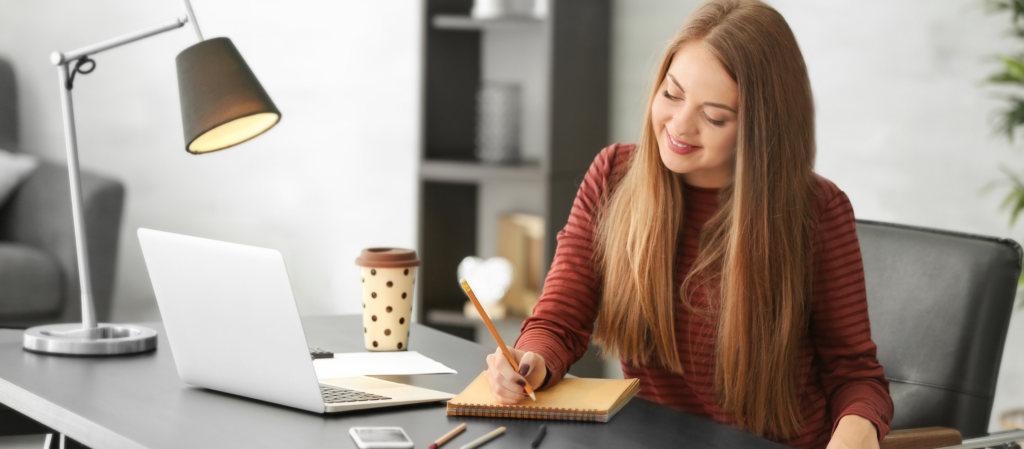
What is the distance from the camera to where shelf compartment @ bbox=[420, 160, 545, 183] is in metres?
2.58

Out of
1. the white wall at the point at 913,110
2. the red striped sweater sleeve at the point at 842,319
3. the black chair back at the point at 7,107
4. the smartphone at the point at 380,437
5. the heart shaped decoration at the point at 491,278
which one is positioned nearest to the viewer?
the smartphone at the point at 380,437

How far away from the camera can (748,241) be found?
4.09 feet

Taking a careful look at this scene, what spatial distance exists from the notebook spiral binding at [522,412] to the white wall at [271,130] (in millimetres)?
2156

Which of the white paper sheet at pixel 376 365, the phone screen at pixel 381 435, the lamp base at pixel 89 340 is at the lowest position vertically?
the white paper sheet at pixel 376 365

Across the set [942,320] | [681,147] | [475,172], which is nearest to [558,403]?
[681,147]

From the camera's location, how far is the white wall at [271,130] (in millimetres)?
3117

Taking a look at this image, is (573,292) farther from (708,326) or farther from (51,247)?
(51,247)

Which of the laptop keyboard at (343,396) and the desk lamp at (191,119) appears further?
the desk lamp at (191,119)

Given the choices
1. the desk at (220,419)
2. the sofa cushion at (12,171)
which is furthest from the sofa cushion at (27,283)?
the desk at (220,419)

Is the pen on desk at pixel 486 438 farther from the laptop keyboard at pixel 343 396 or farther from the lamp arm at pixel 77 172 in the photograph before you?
the lamp arm at pixel 77 172

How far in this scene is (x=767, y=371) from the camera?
125 centimetres

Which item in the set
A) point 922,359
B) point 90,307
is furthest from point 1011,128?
point 90,307

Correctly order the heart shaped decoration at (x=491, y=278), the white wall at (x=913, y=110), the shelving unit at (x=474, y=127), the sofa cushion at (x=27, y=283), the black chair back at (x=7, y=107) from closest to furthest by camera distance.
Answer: the white wall at (x=913, y=110), the sofa cushion at (x=27, y=283), the shelving unit at (x=474, y=127), the heart shaped decoration at (x=491, y=278), the black chair back at (x=7, y=107)

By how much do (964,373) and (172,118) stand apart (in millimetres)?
2726
